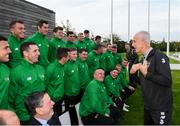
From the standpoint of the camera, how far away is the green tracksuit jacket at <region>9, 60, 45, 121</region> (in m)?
6.19

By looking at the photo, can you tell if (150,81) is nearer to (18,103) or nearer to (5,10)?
(18,103)

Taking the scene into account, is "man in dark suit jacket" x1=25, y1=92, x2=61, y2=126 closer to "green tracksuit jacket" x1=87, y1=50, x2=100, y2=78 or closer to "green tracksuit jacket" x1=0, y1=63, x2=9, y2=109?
"green tracksuit jacket" x1=0, y1=63, x2=9, y2=109

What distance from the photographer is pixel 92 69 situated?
11.7 meters

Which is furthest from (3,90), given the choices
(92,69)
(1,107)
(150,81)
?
(92,69)

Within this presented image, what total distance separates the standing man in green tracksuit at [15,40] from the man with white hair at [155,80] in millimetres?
2768

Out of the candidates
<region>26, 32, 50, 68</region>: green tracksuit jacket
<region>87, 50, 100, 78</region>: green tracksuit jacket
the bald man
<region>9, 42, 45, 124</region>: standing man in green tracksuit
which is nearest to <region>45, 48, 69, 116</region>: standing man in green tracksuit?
<region>26, 32, 50, 68</region>: green tracksuit jacket

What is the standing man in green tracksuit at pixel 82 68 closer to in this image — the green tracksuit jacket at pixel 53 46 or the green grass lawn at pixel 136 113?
the green tracksuit jacket at pixel 53 46

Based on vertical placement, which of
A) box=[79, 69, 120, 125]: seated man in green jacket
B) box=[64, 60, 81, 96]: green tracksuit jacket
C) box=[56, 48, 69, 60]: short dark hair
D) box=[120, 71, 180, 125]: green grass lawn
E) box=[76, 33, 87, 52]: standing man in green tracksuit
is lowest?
box=[120, 71, 180, 125]: green grass lawn

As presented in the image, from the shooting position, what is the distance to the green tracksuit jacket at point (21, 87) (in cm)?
619

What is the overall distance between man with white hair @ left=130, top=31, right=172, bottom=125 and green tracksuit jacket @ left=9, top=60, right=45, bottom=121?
5.14 feet

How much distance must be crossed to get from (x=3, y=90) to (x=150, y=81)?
2042mm

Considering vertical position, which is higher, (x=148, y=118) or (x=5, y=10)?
(x=5, y=10)

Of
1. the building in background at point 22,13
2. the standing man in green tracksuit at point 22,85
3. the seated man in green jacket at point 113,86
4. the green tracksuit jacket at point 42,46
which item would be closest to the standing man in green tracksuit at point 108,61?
the seated man in green jacket at point 113,86

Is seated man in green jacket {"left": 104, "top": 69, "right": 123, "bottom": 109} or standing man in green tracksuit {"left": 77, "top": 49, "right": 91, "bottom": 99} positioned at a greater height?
standing man in green tracksuit {"left": 77, "top": 49, "right": 91, "bottom": 99}
